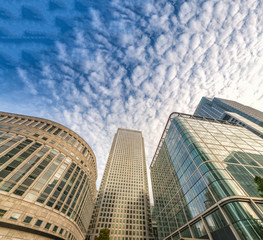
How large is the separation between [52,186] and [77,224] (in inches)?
621

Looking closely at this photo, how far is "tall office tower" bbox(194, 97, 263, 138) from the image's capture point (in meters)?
76.2

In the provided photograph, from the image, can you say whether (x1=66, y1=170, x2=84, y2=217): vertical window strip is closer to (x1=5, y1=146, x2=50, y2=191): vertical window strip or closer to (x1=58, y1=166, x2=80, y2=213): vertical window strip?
(x1=58, y1=166, x2=80, y2=213): vertical window strip

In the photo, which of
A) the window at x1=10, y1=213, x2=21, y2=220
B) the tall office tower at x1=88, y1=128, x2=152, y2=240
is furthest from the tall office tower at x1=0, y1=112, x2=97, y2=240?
the tall office tower at x1=88, y1=128, x2=152, y2=240

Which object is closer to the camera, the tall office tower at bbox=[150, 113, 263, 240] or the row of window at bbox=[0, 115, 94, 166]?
the tall office tower at bbox=[150, 113, 263, 240]

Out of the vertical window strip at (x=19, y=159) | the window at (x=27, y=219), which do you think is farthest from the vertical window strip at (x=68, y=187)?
the vertical window strip at (x=19, y=159)

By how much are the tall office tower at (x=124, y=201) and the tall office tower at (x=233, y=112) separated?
81.6m

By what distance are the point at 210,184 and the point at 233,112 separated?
330 ft

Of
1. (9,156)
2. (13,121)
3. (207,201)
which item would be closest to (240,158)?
(207,201)

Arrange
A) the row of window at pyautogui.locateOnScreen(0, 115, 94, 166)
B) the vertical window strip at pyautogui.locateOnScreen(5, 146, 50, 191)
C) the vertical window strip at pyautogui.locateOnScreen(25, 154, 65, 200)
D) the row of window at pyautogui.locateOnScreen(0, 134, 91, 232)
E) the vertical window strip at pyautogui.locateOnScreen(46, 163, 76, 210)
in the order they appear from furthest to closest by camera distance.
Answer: the row of window at pyautogui.locateOnScreen(0, 115, 94, 166) < the vertical window strip at pyautogui.locateOnScreen(46, 163, 76, 210) < the vertical window strip at pyautogui.locateOnScreen(25, 154, 65, 200) < the row of window at pyautogui.locateOnScreen(0, 134, 91, 232) < the vertical window strip at pyautogui.locateOnScreen(5, 146, 50, 191)

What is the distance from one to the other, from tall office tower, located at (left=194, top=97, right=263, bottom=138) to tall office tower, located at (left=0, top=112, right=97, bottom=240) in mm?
88205

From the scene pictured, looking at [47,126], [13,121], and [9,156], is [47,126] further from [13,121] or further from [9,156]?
[9,156]

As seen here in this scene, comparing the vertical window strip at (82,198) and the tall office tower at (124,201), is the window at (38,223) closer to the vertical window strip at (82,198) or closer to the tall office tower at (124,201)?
the vertical window strip at (82,198)

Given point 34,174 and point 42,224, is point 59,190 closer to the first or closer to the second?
point 42,224

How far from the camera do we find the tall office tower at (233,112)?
76.2 meters
